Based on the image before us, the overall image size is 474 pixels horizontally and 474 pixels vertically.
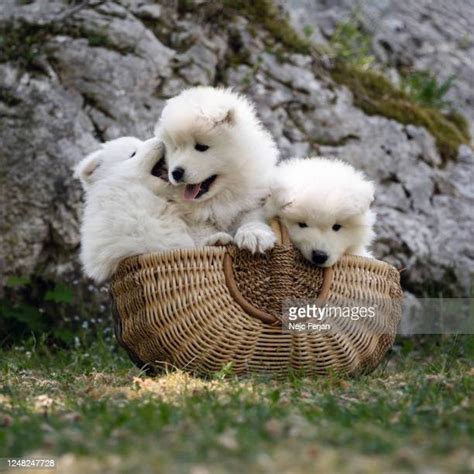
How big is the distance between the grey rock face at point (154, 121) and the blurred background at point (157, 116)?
1 centimetres

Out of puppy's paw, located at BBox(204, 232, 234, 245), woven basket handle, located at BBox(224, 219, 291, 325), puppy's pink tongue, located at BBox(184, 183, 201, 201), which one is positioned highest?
puppy's pink tongue, located at BBox(184, 183, 201, 201)

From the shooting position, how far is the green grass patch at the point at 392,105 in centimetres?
750

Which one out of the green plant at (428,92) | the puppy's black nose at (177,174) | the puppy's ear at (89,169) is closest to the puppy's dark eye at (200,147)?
the puppy's black nose at (177,174)

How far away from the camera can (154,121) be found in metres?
6.70

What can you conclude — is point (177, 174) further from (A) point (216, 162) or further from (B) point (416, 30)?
(B) point (416, 30)

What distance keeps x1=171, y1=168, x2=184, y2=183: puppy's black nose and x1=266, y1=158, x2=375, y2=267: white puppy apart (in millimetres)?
493

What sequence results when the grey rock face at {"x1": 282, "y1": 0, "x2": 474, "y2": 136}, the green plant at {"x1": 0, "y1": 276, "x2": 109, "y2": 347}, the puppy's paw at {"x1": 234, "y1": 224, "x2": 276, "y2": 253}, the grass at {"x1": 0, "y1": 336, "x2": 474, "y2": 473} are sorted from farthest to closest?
the grey rock face at {"x1": 282, "y1": 0, "x2": 474, "y2": 136} → the green plant at {"x1": 0, "y1": 276, "x2": 109, "y2": 347} → the puppy's paw at {"x1": 234, "y1": 224, "x2": 276, "y2": 253} → the grass at {"x1": 0, "y1": 336, "x2": 474, "y2": 473}

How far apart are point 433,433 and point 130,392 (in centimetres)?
146

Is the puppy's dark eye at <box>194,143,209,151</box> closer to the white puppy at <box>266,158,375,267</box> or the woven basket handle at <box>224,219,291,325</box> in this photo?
the white puppy at <box>266,158,375,267</box>

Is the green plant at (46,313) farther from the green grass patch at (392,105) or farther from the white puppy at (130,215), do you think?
the green grass patch at (392,105)

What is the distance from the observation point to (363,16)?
10344mm

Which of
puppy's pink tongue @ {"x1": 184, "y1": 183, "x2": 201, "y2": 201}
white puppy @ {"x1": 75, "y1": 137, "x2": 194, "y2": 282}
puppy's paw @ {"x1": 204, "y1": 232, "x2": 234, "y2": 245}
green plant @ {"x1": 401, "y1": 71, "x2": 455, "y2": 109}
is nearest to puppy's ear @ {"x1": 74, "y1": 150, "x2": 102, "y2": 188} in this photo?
white puppy @ {"x1": 75, "y1": 137, "x2": 194, "y2": 282}

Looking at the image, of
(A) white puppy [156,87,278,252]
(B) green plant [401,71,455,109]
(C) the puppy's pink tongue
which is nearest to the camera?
(A) white puppy [156,87,278,252]

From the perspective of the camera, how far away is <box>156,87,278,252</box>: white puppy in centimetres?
429
